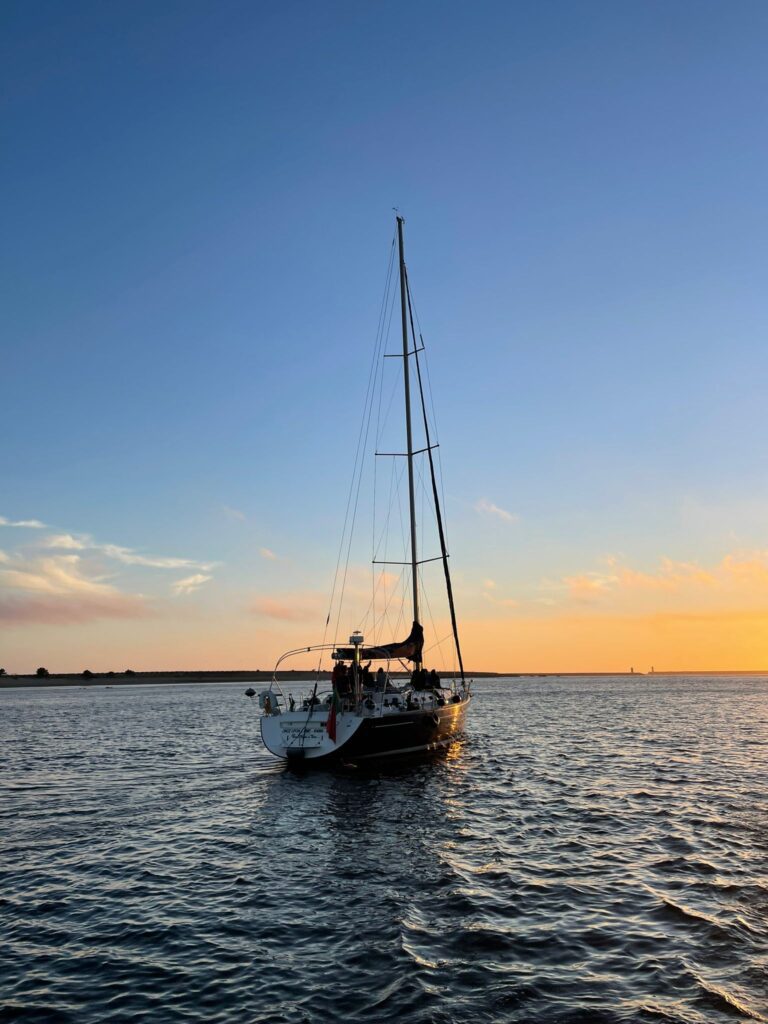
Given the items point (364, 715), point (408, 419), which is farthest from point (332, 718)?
point (408, 419)

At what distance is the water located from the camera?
368 inches

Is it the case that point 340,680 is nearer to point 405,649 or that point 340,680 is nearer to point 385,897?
point 405,649

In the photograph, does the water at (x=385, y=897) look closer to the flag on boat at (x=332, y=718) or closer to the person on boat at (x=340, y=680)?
the flag on boat at (x=332, y=718)

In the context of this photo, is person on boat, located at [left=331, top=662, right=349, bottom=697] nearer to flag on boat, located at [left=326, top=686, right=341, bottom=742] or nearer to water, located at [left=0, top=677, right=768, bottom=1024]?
flag on boat, located at [left=326, top=686, right=341, bottom=742]

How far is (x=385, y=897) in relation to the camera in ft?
44.5

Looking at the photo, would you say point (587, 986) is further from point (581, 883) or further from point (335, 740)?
point (335, 740)

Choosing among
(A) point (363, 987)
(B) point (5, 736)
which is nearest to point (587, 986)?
(A) point (363, 987)

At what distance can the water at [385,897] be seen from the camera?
936cm

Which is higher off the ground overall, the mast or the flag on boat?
the mast

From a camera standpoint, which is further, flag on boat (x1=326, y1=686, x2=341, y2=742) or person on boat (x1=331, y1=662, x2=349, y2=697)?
person on boat (x1=331, y1=662, x2=349, y2=697)

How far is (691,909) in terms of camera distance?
12664mm

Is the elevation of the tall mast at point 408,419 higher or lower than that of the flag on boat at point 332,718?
higher

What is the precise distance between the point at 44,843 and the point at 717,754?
3040 centimetres

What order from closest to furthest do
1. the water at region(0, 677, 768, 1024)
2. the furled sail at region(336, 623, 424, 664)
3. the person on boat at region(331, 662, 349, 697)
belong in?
the water at region(0, 677, 768, 1024) → the person on boat at region(331, 662, 349, 697) → the furled sail at region(336, 623, 424, 664)
